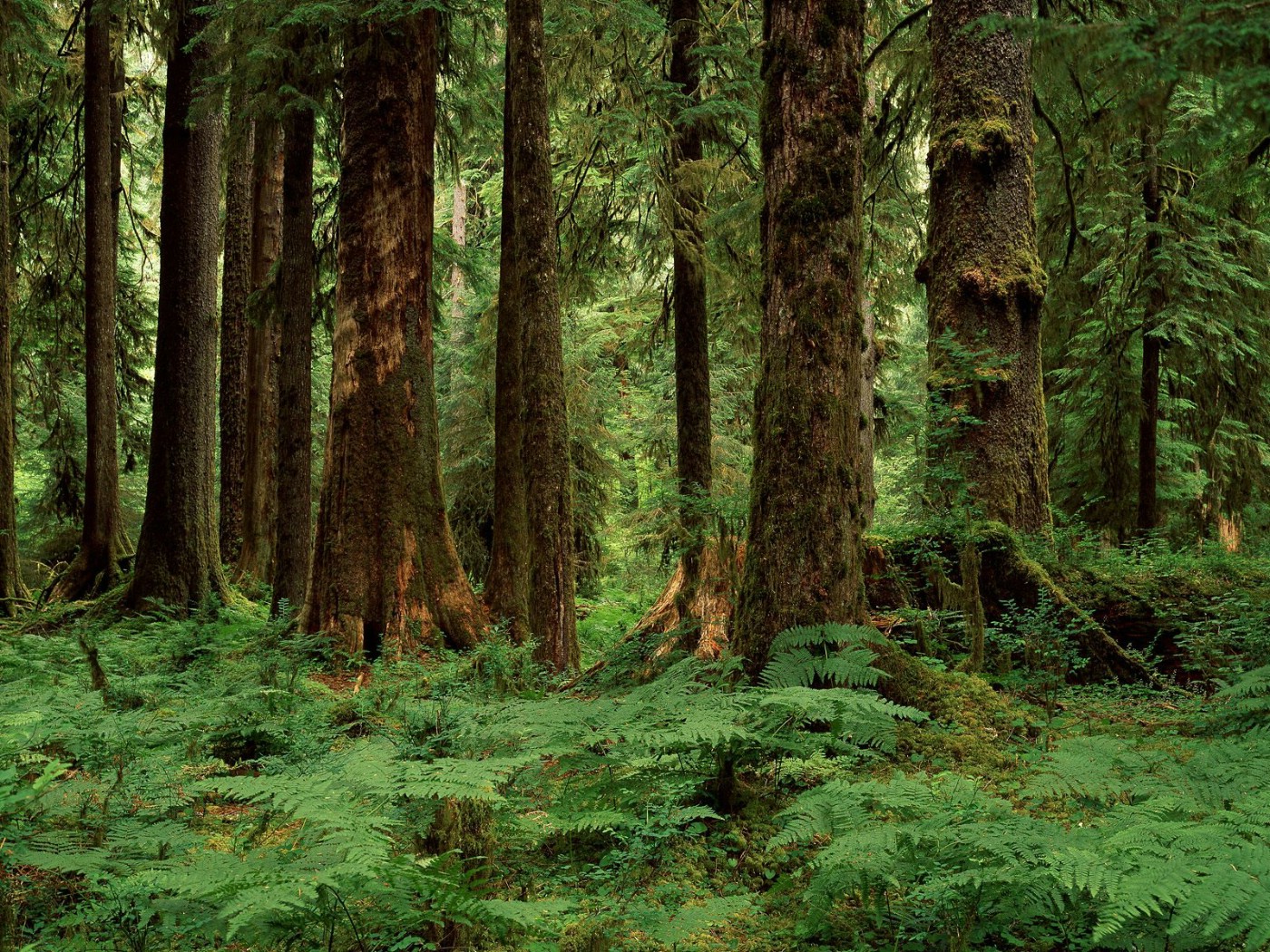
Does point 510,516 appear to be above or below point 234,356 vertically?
below

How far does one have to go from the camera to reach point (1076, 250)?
14.4 m

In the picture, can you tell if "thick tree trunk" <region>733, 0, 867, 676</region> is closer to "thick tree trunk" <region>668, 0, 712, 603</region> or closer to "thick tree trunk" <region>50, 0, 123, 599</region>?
"thick tree trunk" <region>668, 0, 712, 603</region>

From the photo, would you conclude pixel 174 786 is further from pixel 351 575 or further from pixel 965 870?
pixel 351 575

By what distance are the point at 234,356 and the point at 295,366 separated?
5493mm

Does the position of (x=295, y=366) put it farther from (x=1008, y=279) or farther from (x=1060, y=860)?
(x=1060, y=860)

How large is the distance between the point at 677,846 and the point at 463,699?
8.04 ft

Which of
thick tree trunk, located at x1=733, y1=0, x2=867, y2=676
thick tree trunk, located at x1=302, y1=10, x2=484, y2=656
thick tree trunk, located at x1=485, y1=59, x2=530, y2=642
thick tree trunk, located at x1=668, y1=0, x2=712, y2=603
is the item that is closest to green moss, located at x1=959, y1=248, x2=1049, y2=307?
thick tree trunk, located at x1=733, y1=0, x2=867, y2=676

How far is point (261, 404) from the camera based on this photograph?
13445mm

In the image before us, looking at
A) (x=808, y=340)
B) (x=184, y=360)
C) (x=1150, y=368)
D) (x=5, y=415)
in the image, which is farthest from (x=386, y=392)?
(x=1150, y=368)

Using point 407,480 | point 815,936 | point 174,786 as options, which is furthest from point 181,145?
point 815,936

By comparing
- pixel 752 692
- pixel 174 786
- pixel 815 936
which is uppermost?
pixel 752 692

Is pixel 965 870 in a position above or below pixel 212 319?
below

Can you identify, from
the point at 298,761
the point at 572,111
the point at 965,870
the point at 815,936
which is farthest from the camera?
the point at 572,111

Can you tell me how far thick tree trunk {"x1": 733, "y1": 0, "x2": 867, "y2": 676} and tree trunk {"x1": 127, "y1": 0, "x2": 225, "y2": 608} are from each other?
797 centimetres
